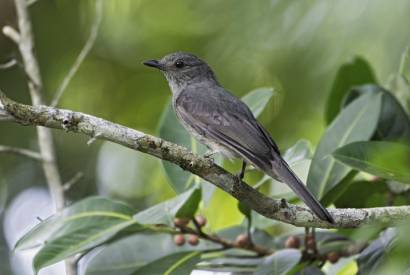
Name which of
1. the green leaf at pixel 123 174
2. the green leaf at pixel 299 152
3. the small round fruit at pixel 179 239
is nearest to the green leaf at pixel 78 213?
the small round fruit at pixel 179 239

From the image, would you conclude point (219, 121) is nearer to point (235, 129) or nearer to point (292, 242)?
point (235, 129)

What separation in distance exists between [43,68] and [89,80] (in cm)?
32

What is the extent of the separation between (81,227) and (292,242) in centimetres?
102

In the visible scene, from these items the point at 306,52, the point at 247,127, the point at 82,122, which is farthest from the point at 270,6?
the point at 82,122

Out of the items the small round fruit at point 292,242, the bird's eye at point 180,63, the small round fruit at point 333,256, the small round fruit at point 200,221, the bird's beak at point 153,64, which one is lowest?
the small round fruit at point 333,256

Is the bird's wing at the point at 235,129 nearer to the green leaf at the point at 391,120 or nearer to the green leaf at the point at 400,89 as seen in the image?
the green leaf at the point at 391,120

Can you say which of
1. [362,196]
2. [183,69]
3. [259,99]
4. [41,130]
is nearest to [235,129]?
[259,99]

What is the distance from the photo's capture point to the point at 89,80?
5172 mm

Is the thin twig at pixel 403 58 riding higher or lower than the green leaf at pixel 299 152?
higher

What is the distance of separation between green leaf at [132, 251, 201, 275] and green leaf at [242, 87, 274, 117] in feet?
2.78

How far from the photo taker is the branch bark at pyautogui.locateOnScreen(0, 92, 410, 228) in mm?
2650

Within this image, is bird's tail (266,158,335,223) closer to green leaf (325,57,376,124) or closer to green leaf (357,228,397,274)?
green leaf (357,228,397,274)

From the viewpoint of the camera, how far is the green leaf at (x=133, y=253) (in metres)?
3.69

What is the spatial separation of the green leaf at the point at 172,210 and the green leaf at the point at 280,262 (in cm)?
40
